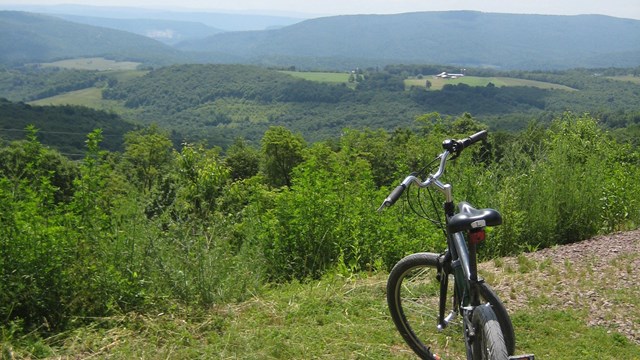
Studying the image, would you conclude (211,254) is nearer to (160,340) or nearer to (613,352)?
(160,340)

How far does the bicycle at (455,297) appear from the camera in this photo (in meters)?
2.85

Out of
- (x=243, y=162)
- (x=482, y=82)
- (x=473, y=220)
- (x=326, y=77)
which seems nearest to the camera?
(x=473, y=220)

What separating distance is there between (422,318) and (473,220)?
1.76 meters

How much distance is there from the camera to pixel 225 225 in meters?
5.96

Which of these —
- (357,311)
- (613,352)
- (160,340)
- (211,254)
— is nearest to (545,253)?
(613,352)

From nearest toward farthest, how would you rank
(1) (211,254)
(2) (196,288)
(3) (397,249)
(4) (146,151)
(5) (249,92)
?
1. (2) (196,288)
2. (1) (211,254)
3. (3) (397,249)
4. (4) (146,151)
5. (5) (249,92)

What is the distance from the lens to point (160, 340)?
407 cm

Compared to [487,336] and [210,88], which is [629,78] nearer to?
[210,88]

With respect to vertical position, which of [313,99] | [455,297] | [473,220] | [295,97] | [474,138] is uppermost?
[474,138]

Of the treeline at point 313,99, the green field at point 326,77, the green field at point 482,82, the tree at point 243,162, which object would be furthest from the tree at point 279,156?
the green field at point 326,77

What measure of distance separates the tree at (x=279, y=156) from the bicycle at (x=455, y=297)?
98.2ft

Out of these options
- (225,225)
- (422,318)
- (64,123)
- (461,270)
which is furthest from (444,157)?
(64,123)

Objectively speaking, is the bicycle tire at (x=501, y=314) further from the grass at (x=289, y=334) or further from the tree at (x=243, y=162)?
the tree at (x=243, y=162)

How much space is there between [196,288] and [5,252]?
1.43 m
